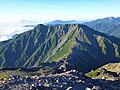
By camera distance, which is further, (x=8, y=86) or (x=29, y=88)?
(x=8, y=86)

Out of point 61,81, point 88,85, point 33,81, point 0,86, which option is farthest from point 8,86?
point 88,85

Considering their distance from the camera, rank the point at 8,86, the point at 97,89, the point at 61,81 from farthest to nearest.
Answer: the point at 61,81 → the point at 8,86 → the point at 97,89

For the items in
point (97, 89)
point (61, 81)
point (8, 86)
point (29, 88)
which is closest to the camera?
point (29, 88)

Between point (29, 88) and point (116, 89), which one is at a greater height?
point (29, 88)

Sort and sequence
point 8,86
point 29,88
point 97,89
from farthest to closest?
point 8,86, point 97,89, point 29,88

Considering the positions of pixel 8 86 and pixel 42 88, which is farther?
pixel 8 86

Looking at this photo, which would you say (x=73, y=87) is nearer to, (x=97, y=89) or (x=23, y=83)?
(x=97, y=89)

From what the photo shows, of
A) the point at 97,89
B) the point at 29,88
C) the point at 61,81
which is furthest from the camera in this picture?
the point at 61,81

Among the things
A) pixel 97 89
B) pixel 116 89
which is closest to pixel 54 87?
pixel 97 89

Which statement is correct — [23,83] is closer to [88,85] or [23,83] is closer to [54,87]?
[54,87]
